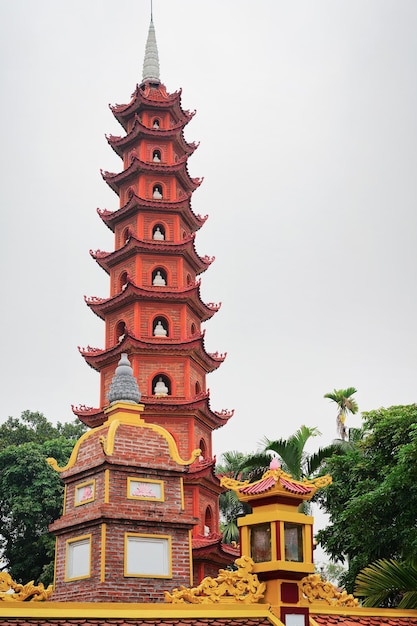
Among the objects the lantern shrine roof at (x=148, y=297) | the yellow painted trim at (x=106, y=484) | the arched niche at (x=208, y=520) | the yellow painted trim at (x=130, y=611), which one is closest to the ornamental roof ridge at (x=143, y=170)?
the lantern shrine roof at (x=148, y=297)

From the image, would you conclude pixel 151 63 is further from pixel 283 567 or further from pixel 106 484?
pixel 283 567

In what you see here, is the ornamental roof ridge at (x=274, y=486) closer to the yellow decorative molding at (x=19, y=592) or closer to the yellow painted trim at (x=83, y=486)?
the yellow decorative molding at (x=19, y=592)

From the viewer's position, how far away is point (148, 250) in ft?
81.1

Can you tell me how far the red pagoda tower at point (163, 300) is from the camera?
2248cm

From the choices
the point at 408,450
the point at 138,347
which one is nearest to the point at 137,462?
the point at 408,450

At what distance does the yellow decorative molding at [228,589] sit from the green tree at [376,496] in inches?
260

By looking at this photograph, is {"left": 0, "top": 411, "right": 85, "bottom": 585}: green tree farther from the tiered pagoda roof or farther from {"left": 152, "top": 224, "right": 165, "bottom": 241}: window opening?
the tiered pagoda roof

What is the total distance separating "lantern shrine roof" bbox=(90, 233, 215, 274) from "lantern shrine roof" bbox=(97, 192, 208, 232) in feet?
3.48

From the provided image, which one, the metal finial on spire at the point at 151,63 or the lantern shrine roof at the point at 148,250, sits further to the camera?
the metal finial on spire at the point at 151,63

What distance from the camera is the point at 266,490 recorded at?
10.7m

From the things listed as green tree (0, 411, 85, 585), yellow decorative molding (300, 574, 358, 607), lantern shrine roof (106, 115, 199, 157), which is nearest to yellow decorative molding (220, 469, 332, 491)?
yellow decorative molding (300, 574, 358, 607)

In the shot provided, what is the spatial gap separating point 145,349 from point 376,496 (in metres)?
8.76

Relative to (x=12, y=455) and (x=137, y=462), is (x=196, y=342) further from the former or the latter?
(x=12, y=455)

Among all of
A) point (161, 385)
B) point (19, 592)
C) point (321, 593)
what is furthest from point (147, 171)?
point (19, 592)
